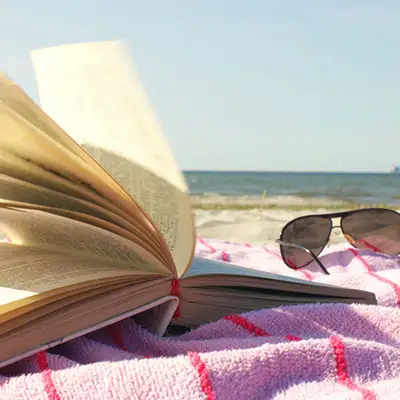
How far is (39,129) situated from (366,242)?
1.02 m

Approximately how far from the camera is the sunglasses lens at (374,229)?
1.30 m

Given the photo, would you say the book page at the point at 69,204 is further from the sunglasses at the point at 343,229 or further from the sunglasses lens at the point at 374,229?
the sunglasses lens at the point at 374,229

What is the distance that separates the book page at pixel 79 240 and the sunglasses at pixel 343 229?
0.67 m

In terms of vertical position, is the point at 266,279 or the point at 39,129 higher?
the point at 39,129

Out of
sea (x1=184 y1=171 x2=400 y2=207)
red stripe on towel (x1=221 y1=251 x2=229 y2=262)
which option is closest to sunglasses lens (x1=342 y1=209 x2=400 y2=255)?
red stripe on towel (x1=221 y1=251 x2=229 y2=262)

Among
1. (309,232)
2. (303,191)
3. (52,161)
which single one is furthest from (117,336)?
(303,191)

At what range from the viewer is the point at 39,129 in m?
0.56

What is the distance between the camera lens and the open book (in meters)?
0.56

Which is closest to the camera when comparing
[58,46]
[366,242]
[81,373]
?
[81,373]

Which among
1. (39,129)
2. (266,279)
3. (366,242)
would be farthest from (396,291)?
(39,129)

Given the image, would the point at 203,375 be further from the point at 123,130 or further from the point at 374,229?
the point at 374,229

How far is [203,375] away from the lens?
530 mm

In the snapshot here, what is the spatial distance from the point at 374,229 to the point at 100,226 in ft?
2.97

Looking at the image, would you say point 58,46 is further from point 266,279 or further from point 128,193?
point 266,279
